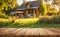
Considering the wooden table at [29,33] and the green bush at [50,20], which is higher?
the wooden table at [29,33]

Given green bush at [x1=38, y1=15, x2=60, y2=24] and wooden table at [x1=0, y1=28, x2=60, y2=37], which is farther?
green bush at [x1=38, y1=15, x2=60, y2=24]

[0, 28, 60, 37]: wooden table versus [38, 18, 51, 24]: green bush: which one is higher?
[0, 28, 60, 37]: wooden table

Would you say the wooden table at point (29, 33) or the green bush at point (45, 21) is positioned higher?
the wooden table at point (29, 33)

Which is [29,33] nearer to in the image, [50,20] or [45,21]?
[45,21]

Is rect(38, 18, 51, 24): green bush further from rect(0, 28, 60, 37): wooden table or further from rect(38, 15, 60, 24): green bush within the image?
rect(0, 28, 60, 37): wooden table

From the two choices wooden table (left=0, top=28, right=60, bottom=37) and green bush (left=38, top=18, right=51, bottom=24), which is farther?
green bush (left=38, top=18, right=51, bottom=24)

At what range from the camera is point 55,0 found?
22266mm

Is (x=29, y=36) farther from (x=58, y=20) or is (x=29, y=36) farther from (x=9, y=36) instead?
(x=58, y=20)

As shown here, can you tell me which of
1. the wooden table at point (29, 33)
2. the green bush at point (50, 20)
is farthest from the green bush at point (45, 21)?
the wooden table at point (29, 33)

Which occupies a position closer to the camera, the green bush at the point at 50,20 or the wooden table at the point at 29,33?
the wooden table at the point at 29,33

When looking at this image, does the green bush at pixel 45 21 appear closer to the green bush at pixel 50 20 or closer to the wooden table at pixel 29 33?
the green bush at pixel 50 20

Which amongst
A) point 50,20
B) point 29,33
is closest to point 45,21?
point 50,20

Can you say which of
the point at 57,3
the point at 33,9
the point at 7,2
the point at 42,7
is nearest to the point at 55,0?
the point at 57,3

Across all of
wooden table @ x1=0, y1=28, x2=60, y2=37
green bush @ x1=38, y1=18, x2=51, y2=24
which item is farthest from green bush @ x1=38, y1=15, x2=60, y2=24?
wooden table @ x1=0, y1=28, x2=60, y2=37
